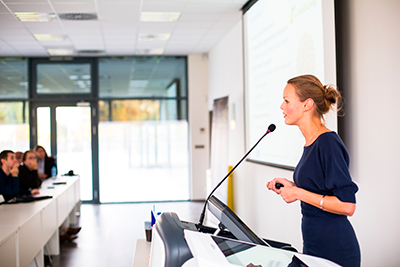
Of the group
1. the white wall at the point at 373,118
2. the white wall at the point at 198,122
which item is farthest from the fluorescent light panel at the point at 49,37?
the white wall at the point at 373,118

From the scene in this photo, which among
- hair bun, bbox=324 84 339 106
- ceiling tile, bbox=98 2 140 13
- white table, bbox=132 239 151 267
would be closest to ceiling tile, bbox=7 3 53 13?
ceiling tile, bbox=98 2 140 13

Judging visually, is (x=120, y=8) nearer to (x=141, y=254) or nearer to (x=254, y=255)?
(x=141, y=254)

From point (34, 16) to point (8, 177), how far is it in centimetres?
250

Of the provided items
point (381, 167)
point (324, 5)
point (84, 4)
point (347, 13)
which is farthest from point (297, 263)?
point (84, 4)

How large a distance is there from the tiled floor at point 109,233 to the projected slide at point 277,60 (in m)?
2.25

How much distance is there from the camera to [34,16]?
17.0ft

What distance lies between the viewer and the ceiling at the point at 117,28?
480 centimetres

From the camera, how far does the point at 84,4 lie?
15.5 ft

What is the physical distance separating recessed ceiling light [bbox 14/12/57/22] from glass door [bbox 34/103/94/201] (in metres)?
3.03

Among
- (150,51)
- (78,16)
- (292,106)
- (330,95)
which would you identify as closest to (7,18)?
(78,16)

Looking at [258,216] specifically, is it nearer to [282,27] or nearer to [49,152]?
[282,27]

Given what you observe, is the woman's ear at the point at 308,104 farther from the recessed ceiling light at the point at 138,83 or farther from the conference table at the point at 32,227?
the recessed ceiling light at the point at 138,83

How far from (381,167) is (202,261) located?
1.73 m

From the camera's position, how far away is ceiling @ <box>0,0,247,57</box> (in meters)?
4.80
